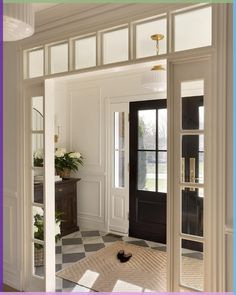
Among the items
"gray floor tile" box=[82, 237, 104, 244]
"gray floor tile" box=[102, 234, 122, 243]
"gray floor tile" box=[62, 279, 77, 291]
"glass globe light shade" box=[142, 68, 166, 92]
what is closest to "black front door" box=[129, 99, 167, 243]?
"gray floor tile" box=[102, 234, 122, 243]

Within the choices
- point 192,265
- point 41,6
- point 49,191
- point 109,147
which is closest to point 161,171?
point 109,147

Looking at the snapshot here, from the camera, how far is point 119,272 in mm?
3512

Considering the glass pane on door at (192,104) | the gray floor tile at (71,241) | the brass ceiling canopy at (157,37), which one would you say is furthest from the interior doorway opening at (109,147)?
the glass pane on door at (192,104)

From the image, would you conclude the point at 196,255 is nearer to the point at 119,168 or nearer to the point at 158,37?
the point at 158,37

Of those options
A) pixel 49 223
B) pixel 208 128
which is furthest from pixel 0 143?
pixel 208 128

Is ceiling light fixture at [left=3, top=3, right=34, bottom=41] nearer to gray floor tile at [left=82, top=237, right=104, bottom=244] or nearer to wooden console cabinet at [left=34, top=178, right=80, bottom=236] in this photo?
wooden console cabinet at [left=34, top=178, right=80, bottom=236]

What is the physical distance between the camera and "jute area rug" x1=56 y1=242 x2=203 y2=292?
3.17m

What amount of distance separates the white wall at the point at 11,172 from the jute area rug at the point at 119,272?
0.58m

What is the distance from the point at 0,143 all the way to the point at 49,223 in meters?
1.01

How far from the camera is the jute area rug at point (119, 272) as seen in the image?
317 centimetres

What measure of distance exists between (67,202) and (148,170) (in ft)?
4.79

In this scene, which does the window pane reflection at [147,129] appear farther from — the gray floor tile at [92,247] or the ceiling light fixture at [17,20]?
the ceiling light fixture at [17,20]

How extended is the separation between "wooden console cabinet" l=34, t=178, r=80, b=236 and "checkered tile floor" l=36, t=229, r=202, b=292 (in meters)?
0.14

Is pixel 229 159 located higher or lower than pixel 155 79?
lower
